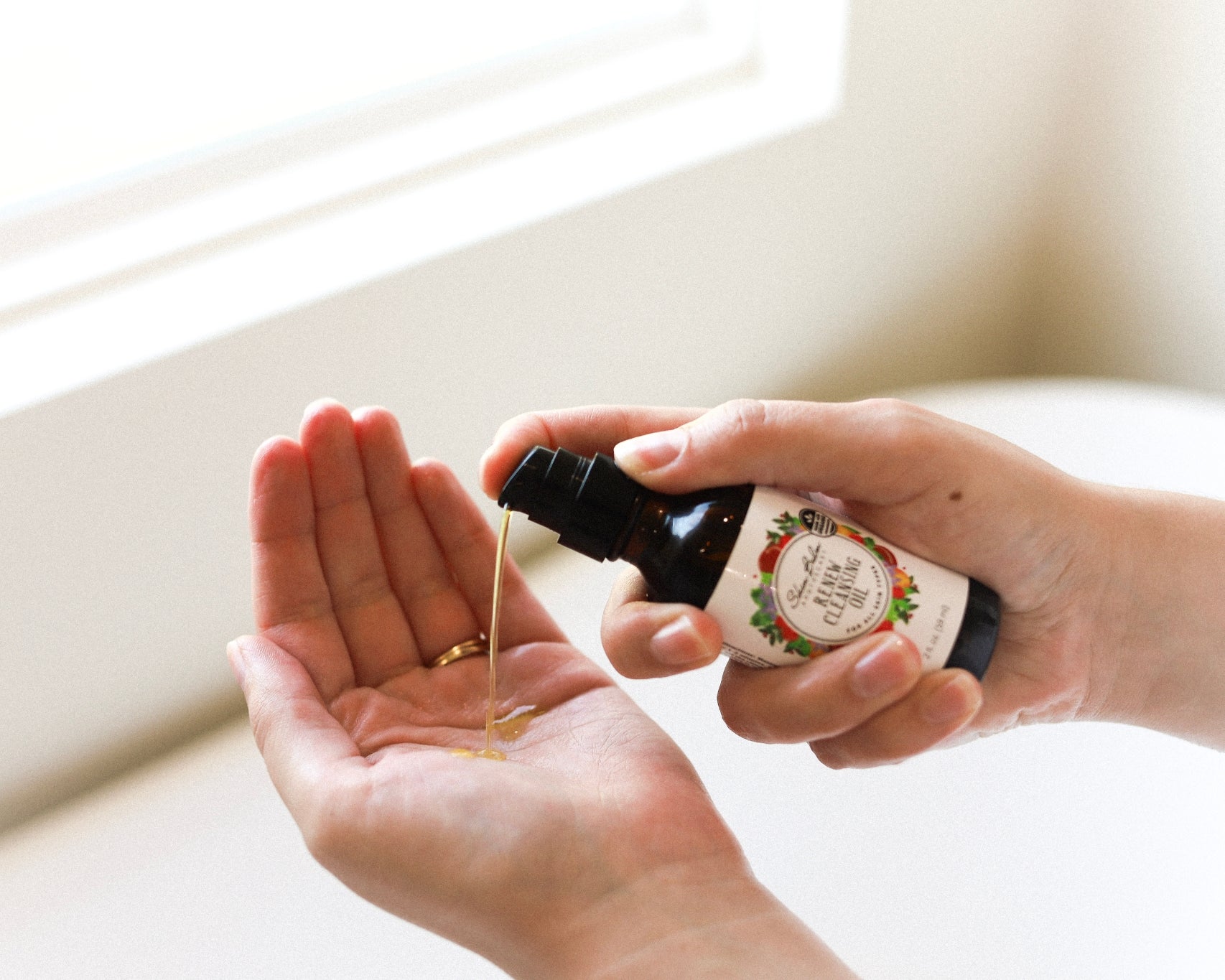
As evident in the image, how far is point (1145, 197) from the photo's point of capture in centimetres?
157

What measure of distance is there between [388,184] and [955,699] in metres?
0.78

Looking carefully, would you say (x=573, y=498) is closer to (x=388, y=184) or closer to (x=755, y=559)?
(x=755, y=559)

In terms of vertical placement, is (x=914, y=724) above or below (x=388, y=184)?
below

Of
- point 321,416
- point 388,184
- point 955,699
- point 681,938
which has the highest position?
point 388,184

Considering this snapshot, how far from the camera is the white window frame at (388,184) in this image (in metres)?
1.04

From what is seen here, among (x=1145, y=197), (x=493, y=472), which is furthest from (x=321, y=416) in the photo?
(x=1145, y=197)

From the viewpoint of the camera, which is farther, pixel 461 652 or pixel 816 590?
pixel 461 652

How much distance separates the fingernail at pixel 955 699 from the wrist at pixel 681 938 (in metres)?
0.16

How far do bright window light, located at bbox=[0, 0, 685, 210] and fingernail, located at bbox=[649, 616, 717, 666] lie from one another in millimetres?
758

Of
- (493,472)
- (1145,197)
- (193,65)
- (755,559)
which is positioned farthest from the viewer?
(1145,197)

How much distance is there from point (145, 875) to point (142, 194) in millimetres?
637

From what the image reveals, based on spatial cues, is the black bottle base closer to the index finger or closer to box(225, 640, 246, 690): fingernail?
the index finger

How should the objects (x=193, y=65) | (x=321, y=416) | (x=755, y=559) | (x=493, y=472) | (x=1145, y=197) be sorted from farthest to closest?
(x=1145, y=197), (x=193, y=65), (x=321, y=416), (x=493, y=472), (x=755, y=559)

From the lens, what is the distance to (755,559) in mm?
660
